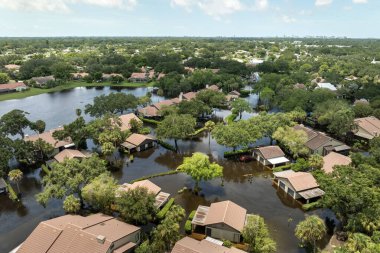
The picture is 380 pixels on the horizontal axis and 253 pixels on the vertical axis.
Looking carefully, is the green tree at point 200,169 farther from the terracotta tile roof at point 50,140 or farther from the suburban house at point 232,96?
the suburban house at point 232,96

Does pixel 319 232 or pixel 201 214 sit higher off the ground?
pixel 319 232

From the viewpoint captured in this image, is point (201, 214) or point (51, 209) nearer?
point (201, 214)

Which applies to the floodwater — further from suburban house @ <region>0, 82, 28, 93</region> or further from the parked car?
suburban house @ <region>0, 82, 28, 93</region>

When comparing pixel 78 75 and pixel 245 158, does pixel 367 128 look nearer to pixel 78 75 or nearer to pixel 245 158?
pixel 245 158

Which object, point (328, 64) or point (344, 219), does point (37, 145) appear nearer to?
point (344, 219)

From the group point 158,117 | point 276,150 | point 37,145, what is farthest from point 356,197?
point 158,117

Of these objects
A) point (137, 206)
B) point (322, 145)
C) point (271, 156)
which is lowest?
point (271, 156)

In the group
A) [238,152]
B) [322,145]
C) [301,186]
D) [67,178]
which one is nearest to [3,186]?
[67,178]
